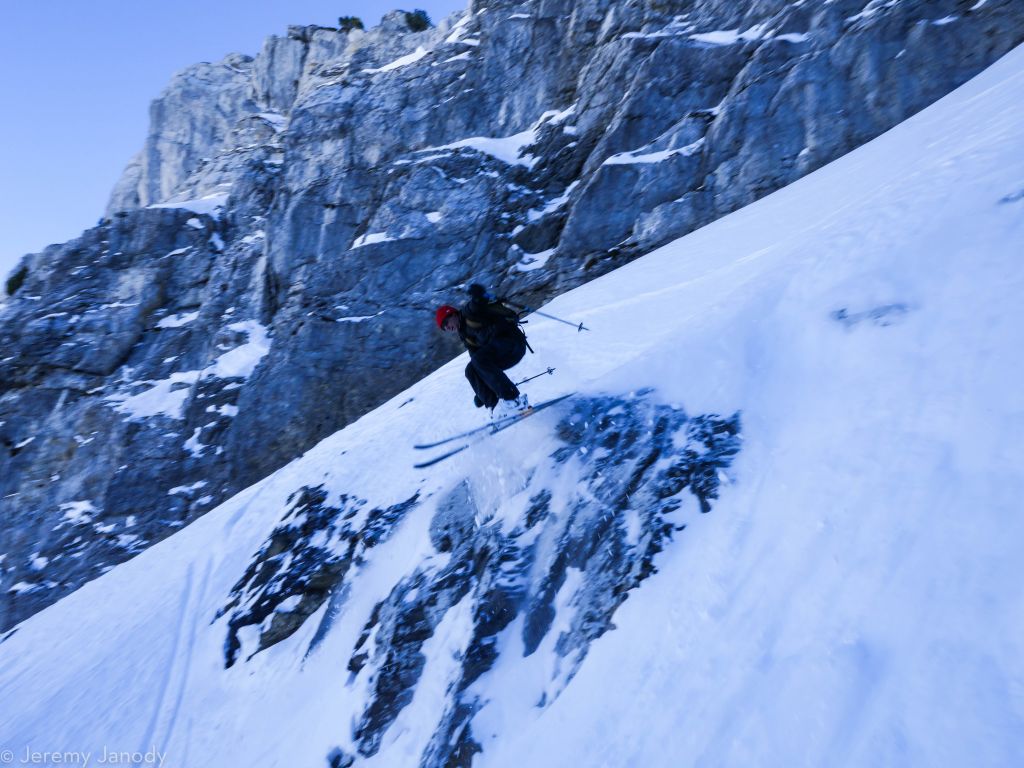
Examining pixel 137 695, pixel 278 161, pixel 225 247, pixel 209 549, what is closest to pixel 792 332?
pixel 137 695

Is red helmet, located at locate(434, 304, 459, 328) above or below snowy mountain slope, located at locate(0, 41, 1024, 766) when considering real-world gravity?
above

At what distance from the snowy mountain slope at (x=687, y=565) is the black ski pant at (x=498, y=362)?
1.99ft

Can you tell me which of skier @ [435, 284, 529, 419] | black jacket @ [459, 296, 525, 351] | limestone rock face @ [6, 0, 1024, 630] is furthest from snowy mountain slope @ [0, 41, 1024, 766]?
limestone rock face @ [6, 0, 1024, 630]

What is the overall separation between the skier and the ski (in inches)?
4.3

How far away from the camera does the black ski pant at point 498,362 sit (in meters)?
6.71

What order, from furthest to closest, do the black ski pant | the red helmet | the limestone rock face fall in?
the limestone rock face, the black ski pant, the red helmet

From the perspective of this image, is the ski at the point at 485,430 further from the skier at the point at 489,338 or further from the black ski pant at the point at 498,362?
the black ski pant at the point at 498,362

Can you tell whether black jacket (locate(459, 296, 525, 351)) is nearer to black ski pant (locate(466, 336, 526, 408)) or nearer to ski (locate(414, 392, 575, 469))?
black ski pant (locate(466, 336, 526, 408))

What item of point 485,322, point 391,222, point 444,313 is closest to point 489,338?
point 485,322

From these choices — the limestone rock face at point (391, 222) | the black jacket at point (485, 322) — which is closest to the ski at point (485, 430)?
the black jacket at point (485, 322)

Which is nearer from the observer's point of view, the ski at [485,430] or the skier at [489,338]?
the skier at [489,338]

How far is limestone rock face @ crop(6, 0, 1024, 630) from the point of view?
641 inches

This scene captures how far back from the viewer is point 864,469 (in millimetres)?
3363

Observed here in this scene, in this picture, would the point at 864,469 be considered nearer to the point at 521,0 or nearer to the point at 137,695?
the point at 137,695
